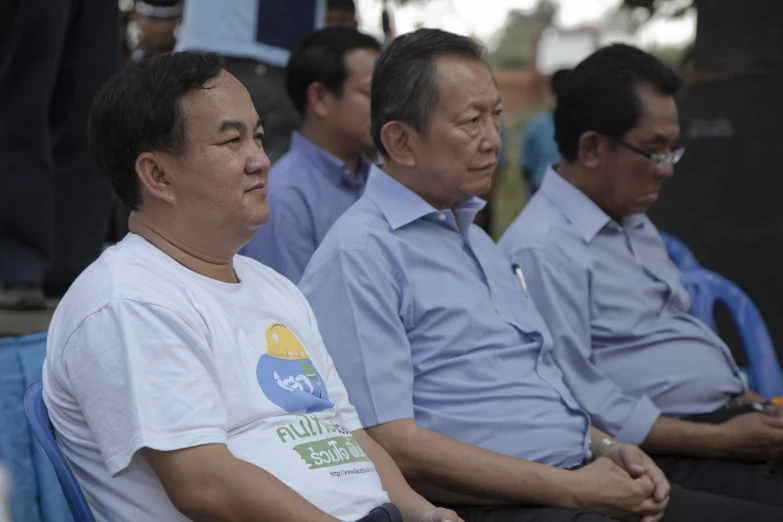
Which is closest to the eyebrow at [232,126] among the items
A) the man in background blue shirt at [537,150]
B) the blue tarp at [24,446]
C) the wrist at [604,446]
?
the blue tarp at [24,446]

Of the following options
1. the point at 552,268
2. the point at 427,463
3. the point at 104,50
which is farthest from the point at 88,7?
the point at 427,463

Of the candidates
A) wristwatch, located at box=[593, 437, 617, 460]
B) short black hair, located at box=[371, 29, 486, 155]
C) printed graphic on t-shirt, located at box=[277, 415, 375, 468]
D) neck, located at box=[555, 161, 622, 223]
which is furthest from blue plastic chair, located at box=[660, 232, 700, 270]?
printed graphic on t-shirt, located at box=[277, 415, 375, 468]

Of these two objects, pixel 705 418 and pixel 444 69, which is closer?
pixel 444 69

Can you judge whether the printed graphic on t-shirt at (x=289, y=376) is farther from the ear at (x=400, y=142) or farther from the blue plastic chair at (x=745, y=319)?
the blue plastic chair at (x=745, y=319)

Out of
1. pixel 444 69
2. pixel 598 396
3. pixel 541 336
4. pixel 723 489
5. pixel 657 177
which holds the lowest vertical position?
pixel 723 489

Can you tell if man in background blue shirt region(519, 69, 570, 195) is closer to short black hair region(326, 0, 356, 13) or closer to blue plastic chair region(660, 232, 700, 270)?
short black hair region(326, 0, 356, 13)

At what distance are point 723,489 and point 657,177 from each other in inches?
42.9

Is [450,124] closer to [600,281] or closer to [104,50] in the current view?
[600,281]

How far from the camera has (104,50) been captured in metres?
4.14

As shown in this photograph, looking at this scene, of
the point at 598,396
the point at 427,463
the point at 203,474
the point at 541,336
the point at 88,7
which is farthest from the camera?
the point at 88,7

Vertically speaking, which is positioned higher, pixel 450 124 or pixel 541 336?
pixel 450 124

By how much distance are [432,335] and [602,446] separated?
638 millimetres

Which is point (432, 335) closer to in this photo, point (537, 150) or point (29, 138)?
point (29, 138)

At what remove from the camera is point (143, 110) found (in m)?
2.20
